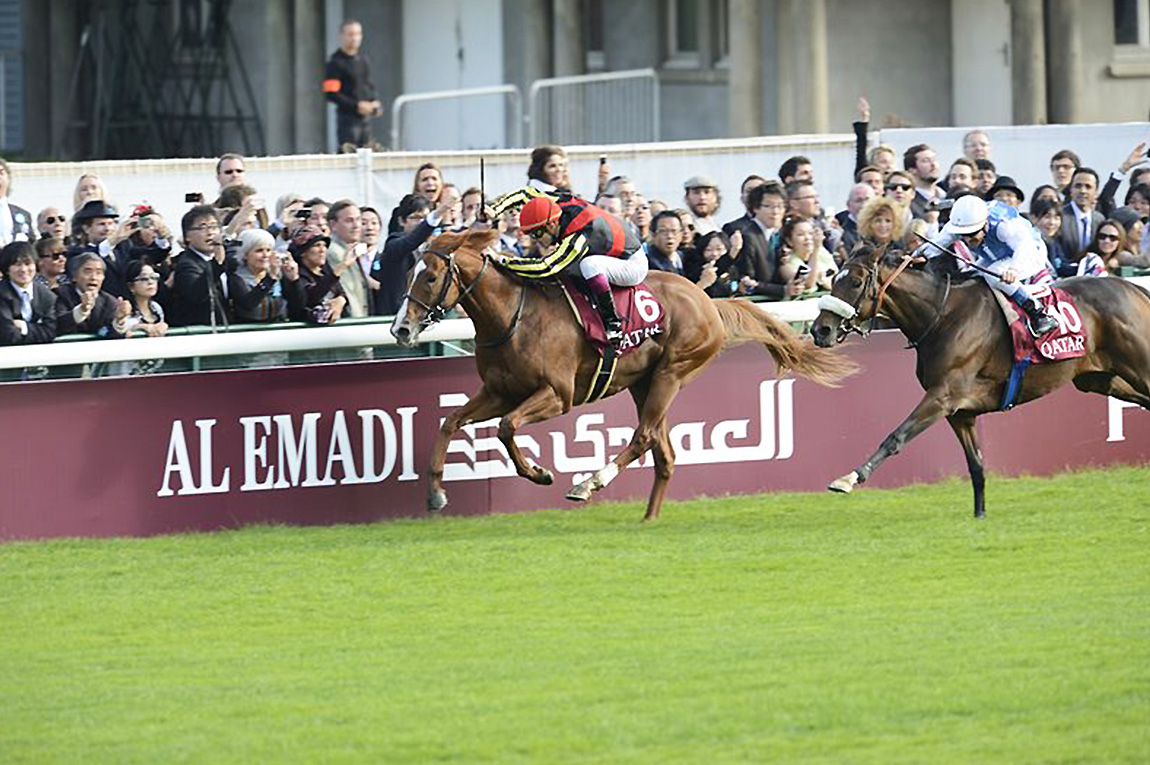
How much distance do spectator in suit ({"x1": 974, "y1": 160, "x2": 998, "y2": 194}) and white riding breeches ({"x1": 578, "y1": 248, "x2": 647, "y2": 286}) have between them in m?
4.64

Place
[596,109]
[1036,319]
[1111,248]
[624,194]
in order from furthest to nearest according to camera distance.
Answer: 1. [596,109]
2. [1111,248]
3. [624,194]
4. [1036,319]

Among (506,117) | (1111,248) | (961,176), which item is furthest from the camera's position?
(506,117)

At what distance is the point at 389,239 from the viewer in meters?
14.5

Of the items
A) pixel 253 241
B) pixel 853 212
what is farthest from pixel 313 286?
pixel 853 212

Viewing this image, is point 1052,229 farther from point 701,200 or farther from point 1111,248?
point 701,200

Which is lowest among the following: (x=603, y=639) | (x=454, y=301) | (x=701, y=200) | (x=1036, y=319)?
(x=603, y=639)

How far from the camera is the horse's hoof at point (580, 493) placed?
41.8 feet

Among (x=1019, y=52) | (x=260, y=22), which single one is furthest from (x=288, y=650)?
(x=260, y=22)

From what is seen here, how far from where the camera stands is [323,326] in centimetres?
1312

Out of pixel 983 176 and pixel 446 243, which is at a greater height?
pixel 983 176

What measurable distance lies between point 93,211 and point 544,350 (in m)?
2.92

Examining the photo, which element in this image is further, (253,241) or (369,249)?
(369,249)

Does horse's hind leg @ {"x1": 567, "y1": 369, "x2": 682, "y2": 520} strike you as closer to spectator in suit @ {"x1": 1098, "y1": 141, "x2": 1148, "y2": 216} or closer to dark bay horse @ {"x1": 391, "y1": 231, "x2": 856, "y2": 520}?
dark bay horse @ {"x1": 391, "y1": 231, "x2": 856, "y2": 520}

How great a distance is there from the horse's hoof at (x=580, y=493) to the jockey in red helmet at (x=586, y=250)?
2.68 feet
